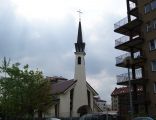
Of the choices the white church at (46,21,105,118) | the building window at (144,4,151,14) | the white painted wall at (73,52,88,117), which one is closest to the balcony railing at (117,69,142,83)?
the building window at (144,4,151,14)

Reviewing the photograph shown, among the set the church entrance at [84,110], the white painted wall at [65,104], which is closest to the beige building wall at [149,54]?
the white painted wall at [65,104]

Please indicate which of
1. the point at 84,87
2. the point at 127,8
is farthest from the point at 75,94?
the point at 127,8

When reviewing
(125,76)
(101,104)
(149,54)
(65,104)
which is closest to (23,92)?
(125,76)

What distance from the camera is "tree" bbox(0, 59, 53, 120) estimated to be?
5272 cm

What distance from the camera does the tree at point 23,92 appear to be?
5272 centimetres

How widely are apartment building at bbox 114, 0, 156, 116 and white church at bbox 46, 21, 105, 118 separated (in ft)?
86.6

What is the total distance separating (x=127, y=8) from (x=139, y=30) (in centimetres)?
424

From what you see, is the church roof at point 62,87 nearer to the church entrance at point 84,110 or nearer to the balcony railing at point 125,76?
the church entrance at point 84,110

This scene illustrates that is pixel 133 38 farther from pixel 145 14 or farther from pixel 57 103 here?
pixel 57 103

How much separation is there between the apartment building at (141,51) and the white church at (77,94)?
26410 mm

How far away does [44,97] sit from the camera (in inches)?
2188

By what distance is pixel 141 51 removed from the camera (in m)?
47.6

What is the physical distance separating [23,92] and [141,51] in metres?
17.6

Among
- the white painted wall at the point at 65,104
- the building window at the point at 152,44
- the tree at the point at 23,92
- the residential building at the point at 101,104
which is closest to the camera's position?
the residential building at the point at 101,104
